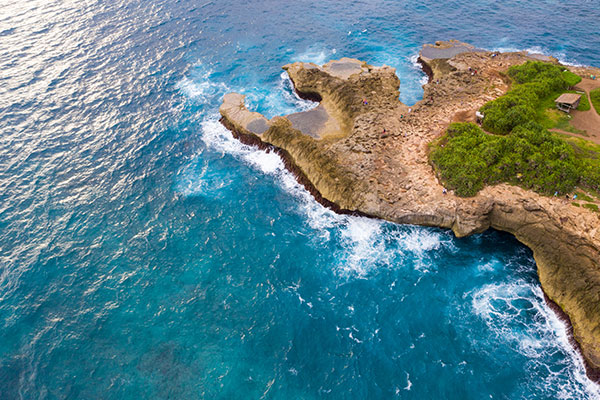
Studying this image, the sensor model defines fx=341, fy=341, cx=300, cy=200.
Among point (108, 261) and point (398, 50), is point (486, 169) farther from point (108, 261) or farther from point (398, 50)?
point (108, 261)

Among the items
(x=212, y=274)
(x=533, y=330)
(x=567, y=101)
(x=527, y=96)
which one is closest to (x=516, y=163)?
(x=527, y=96)

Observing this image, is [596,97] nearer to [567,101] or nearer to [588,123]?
[567,101]

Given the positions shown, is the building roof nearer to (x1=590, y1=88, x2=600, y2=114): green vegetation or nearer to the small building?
the small building

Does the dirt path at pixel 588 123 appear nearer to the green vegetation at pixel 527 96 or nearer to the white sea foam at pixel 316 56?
the green vegetation at pixel 527 96

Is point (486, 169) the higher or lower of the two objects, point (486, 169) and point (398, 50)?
the lower

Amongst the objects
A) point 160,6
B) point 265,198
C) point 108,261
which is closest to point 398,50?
point 265,198

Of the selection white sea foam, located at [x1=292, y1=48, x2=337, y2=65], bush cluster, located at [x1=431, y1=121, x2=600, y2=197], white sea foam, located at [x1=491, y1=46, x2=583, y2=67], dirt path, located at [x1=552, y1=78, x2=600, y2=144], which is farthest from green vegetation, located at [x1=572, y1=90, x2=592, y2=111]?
white sea foam, located at [x1=292, y1=48, x2=337, y2=65]
